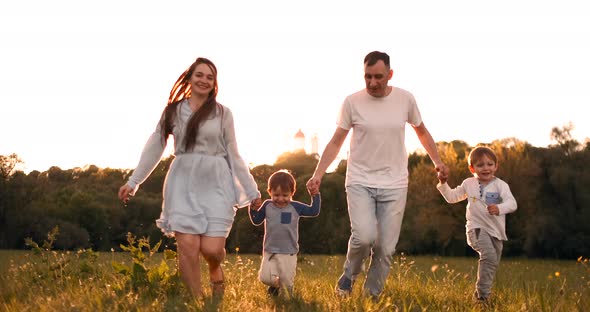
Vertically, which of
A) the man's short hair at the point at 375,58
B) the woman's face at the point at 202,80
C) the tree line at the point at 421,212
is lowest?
the tree line at the point at 421,212

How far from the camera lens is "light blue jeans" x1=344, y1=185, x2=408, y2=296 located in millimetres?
7129

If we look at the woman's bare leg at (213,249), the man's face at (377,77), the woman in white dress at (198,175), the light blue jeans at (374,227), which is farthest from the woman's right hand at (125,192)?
the man's face at (377,77)

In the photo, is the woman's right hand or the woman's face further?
the woman's face

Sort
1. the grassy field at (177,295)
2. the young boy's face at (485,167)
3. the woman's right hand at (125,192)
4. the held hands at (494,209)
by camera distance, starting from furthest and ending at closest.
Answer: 1. the young boy's face at (485,167)
2. the held hands at (494,209)
3. the woman's right hand at (125,192)
4. the grassy field at (177,295)

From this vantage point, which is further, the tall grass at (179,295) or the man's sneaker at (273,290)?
the man's sneaker at (273,290)

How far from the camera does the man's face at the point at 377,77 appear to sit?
279 inches

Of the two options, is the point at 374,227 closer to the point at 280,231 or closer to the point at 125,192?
the point at 280,231

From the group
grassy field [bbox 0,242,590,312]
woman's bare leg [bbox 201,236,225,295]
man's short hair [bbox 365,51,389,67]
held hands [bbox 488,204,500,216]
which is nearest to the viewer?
grassy field [bbox 0,242,590,312]

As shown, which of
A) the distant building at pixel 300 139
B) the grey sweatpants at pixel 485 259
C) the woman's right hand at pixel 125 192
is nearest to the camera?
the woman's right hand at pixel 125 192

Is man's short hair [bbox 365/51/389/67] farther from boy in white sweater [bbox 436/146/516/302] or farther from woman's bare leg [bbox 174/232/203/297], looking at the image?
woman's bare leg [bbox 174/232/203/297]

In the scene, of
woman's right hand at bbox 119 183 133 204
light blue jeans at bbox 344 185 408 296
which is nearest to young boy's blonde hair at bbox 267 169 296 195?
light blue jeans at bbox 344 185 408 296

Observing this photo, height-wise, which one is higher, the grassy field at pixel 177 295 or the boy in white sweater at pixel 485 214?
the boy in white sweater at pixel 485 214

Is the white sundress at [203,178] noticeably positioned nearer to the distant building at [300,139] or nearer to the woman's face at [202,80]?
the woman's face at [202,80]

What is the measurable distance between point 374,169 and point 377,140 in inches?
10.3
